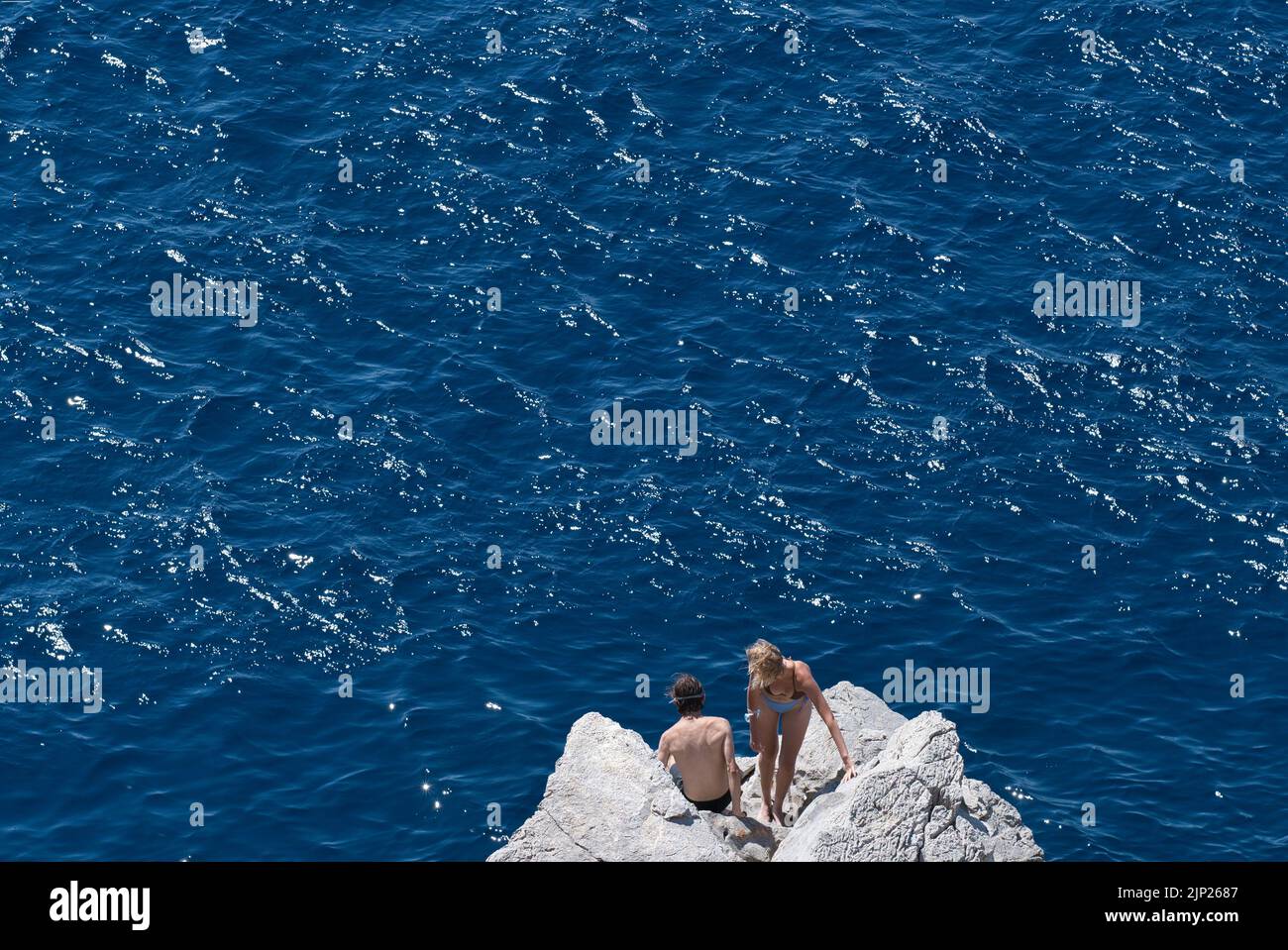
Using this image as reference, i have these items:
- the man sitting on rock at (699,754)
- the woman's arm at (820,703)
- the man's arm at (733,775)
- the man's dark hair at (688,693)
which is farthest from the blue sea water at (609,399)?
the man's dark hair at (688,693)

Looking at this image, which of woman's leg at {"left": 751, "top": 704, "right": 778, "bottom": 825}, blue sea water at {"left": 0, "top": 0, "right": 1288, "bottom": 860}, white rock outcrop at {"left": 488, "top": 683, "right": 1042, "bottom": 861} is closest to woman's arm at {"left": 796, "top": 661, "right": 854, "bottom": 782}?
white rock outcrop at {"left": 488, "top": 683, "right": 1042, "bottom": 861}

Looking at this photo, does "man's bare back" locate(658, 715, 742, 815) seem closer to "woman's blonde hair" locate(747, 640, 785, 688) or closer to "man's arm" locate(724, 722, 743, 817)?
"man's arm" locate(724, 722, 743, 817)

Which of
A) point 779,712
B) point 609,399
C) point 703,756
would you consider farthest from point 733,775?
point 609,399

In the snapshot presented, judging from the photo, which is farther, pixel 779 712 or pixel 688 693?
pixel 779 712

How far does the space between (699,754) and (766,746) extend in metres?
1.28

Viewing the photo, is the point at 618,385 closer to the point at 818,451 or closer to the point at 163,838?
the point at 818,451

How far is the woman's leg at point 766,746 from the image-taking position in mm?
30328

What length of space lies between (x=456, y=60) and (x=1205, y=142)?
23874 mm

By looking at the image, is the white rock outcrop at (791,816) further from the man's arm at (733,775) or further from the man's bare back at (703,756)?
the man's bare back at (703,756)

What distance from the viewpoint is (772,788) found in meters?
31.7

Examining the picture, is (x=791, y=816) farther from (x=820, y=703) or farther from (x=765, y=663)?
(x=765, y=663)

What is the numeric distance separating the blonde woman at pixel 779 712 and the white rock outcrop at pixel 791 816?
0.72 m

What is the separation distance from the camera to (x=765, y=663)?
2909cm
